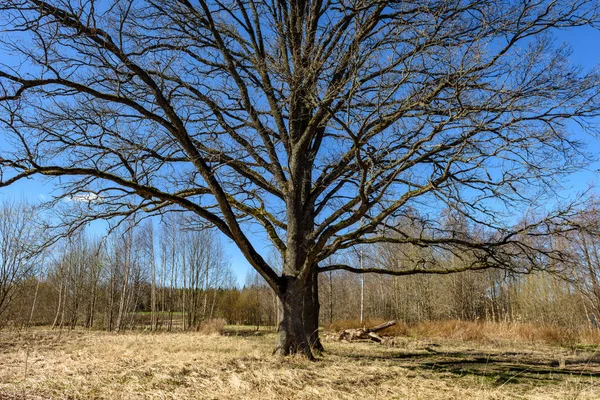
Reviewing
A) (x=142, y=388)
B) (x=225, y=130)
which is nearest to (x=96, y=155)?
(x=225, y=130)

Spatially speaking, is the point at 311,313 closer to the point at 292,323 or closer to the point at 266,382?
the point at 292,323

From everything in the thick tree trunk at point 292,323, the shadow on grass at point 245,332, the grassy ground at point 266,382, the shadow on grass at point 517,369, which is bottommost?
the shadow on grass at point 245,332

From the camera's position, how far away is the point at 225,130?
796 centimetres

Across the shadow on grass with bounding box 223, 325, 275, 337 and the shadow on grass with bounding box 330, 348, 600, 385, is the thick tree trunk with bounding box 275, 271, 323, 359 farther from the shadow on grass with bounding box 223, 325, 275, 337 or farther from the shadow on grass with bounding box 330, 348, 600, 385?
the shadow on grass with bounding box 223, 325, 275, 337

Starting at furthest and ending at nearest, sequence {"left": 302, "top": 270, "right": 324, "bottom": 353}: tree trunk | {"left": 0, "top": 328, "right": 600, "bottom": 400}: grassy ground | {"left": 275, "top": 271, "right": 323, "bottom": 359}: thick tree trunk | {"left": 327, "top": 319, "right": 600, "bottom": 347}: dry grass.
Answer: {"left": 327, "top": 319, "right": 600, "bottom": 347}: dry grass < {"left": 302, "top": 270, "right": 324, "bottom": 353}: tree trunk < {"left": 275, "top": 271, "right": 323, "bottom": 359}: thick tree trunk < {"left": 0, "top": 328, "right": 600, "bottom": 400}: grassy ground

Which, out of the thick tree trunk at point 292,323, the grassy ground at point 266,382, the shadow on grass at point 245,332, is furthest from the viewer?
the shadow on grass at point 245,332

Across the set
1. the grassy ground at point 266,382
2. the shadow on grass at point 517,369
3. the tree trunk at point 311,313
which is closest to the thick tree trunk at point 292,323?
the grassy ground at point 266,382

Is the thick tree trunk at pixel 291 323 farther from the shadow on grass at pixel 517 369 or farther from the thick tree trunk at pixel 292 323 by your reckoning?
the shadow on grass at pixel 517 369

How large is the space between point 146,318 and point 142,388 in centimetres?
3847

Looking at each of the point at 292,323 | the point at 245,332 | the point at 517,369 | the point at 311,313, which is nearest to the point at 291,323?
→ the point at 292,323

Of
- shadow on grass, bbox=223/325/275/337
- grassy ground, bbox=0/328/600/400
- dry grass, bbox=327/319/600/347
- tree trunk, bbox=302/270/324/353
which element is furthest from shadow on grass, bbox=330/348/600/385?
shadow on grass, bbox=223/325/275/337

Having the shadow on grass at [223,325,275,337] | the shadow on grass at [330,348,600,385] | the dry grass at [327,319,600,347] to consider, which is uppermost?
the shadow on grass at [330,348,600,385]

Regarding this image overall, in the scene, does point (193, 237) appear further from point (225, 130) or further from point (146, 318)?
point (225, 130)

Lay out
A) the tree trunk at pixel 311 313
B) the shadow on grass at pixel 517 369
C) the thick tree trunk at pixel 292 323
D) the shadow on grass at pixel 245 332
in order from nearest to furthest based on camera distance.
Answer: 1. the shadow on grass at pixel 517 369
2. the thick tree trunk at pixel 292 323
3. the tree trunk at pixel 311 313
4. the shadow on grass at pixel 245 332
